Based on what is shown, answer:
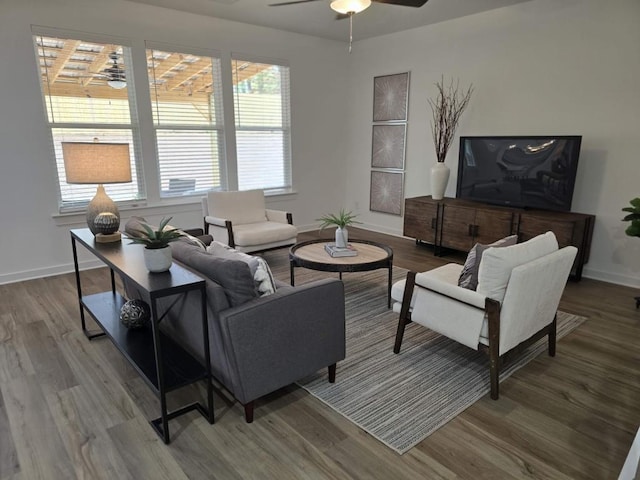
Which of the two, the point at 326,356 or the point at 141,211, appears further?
the point at 141,211

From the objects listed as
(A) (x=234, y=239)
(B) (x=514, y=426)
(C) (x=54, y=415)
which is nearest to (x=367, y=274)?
(A) (x=234, y=239)

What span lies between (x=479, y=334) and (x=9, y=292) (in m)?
4.15

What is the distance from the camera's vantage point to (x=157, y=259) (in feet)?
6.62

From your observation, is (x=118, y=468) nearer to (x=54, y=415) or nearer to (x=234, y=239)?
(x=54, y=415)

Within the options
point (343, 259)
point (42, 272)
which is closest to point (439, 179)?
point (343, 259)

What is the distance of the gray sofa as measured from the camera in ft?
6.43

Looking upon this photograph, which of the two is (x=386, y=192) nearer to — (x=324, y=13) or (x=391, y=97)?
(x=391, y=97)

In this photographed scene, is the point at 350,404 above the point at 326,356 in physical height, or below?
below

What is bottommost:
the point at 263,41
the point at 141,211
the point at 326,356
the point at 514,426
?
the point at 514,426

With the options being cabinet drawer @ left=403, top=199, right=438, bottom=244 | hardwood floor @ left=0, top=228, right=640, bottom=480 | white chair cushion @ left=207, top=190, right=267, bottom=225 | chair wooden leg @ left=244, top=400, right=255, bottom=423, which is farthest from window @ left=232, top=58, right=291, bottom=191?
chair wooden leg @ left=244, top=400, right=255, bottom=423

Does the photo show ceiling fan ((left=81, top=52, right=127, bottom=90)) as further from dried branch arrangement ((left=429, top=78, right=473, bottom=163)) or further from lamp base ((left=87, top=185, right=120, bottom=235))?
dried branch arrangement ((left=429, top=78, right=473, bottom=163))

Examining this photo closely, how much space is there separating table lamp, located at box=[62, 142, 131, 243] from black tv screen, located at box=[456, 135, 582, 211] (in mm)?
3736

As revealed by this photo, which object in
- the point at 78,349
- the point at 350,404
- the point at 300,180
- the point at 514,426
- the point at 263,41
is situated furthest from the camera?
the point at 300,180

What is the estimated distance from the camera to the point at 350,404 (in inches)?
90.4
